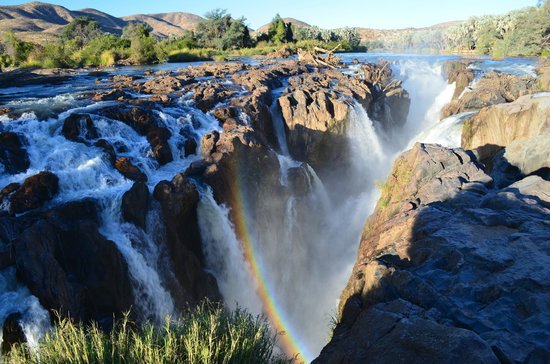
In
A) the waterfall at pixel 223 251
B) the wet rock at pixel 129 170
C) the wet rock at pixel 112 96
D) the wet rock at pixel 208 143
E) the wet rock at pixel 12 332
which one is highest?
the wet rock at pixel 112 96

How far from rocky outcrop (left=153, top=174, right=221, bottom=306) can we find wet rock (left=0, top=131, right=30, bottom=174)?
4.02 m

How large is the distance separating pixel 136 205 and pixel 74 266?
2.29 m

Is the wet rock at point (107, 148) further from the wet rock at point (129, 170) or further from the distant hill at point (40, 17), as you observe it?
the distant hill at point (40, 17)

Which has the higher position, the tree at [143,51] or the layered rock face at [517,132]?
the tree at [143,51]

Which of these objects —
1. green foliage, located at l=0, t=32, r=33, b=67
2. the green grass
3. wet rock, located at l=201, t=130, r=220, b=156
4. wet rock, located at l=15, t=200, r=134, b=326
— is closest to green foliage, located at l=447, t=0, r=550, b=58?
wet rock, located at l=201, t=130, r=220, b=156

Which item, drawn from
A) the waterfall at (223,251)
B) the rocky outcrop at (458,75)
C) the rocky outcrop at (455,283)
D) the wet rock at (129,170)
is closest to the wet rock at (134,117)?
the wet rock at (129,170)

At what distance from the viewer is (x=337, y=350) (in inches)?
213

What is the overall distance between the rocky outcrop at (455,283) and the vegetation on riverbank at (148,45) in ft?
116

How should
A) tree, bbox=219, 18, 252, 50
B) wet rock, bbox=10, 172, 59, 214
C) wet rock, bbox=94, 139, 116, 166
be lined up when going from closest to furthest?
wet rock, bbox=10, 172, 59, 214
wet rock, bbox=94, 139, 116, 166
tree, bbox=219, 18, 252, 50

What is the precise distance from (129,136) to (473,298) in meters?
12.6

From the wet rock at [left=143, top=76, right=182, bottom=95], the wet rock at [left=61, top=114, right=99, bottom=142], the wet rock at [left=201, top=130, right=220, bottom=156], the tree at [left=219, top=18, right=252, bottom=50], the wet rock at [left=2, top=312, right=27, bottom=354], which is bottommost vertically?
the wet rock at [left=2, top=312, right=27, bottom=354]

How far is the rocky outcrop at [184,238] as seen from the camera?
1159 centimetres

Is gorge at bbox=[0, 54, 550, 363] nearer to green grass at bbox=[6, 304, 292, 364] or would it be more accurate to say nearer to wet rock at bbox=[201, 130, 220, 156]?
wet rock at bbox=[201, 130, 220, 156]

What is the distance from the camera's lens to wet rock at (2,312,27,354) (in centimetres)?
729
